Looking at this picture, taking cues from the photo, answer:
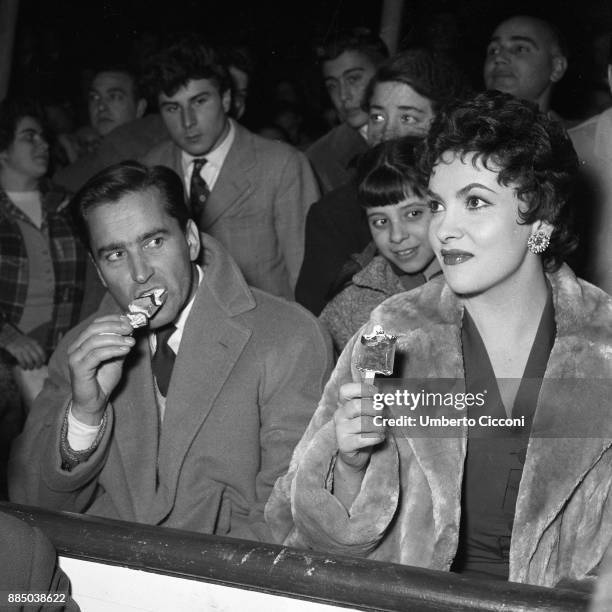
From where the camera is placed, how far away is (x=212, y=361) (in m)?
2.68

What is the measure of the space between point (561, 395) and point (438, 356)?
A: 30cm

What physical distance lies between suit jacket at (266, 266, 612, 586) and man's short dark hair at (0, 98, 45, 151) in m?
2.81

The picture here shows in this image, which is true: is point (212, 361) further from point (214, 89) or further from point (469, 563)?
point (214, 89)

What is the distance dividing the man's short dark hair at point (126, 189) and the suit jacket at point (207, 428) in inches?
10.7

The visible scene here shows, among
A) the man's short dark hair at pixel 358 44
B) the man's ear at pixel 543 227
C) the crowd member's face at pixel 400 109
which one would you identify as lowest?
the man's ear at pixel 543 227

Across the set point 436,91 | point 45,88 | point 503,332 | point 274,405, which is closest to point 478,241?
point 503,332

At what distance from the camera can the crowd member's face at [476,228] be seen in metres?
2.17

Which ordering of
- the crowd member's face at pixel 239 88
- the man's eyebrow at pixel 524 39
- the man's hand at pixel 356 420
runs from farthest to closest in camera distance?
the crowd member's face at pixel 239 88, the man's eyebrow at pixel 524 39, the man's hand at pixel 356 420

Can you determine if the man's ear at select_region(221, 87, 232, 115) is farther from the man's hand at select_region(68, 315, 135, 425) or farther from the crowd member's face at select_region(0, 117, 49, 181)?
the man's hand at select_region(68, 315, 135, 425)

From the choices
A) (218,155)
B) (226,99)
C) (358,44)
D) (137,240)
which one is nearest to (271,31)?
(358,44)

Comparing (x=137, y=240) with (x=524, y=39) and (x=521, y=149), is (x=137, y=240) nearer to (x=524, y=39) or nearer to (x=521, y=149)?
(x=521, y=149)

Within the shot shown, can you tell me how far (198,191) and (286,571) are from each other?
262cm

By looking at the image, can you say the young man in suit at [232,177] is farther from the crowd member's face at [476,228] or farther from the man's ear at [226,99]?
the crowd member's face at [476,228]

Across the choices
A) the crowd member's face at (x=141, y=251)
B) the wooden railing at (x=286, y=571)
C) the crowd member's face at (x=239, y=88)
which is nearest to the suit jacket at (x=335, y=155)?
the crowd member's face at (x=239, y=88)
